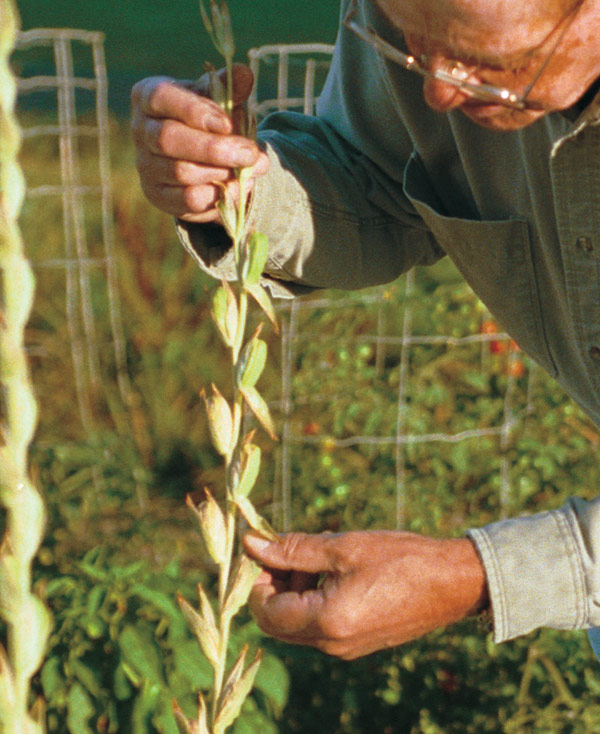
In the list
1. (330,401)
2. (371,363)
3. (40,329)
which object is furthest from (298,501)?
(40,329)

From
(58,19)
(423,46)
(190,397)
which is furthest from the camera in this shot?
(190,397)

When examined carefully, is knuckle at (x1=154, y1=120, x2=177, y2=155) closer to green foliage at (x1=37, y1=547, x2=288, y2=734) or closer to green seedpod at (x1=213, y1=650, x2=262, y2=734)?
green seedpod at (x1=213, y1=650, x2=262, y2=734)

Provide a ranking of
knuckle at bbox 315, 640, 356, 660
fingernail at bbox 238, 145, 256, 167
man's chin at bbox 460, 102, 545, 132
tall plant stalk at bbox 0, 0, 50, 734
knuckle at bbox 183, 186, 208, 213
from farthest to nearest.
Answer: knuckle at bbox 315, 640, 356, 660 → knuckle at bbox 183, 186, 208, 213 → man's chin at bbox 460, 102, 545, 132 → fingernail at bbox 238, 145, 256, 167 → tall plant stalk at bbox 0, 0, 50, 734

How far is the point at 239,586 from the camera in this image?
52 cm

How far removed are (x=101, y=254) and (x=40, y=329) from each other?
1.27 ft

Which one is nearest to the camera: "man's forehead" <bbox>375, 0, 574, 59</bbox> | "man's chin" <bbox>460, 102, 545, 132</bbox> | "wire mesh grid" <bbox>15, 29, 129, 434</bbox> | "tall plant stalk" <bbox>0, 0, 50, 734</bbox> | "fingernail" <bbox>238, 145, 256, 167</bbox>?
"tall plant stalk" <bbox>0, 0, 50, 734</bbox>

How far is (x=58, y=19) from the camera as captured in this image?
3133mm

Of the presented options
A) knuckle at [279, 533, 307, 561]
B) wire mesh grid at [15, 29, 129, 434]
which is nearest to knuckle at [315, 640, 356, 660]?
knuckle at [279, 533, 307, 561]

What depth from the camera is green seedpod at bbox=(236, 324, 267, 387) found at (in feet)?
1.70

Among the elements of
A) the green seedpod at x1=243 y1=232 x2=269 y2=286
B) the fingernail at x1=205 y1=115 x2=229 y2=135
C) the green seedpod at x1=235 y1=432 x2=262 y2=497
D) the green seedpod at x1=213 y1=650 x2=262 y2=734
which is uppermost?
the fingernail at x1=205 y1=115 x2=229 y2=135

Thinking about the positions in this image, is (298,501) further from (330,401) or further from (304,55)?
(304,55)

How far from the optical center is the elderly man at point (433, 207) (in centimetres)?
86

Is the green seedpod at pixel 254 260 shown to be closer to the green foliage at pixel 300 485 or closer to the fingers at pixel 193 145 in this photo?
the fingers at pixel 193 145

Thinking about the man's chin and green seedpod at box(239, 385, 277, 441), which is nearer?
green seedpod at box(239, 385, 277, 441)
